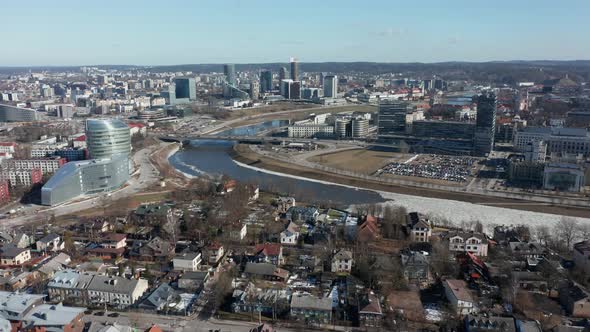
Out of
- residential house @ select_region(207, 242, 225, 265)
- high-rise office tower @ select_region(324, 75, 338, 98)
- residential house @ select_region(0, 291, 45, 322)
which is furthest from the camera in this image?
high-rise office tower @ select_region(324, 75, 338, 98)

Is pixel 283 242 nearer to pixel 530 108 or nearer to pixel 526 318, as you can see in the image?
pixel 526 318

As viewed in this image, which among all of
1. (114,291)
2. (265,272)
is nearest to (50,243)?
(114,291)

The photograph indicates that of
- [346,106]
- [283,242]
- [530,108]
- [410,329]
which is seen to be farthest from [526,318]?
[346,106]

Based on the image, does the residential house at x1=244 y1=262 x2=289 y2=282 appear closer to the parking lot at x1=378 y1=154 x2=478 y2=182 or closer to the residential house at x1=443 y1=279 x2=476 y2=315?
the residential house at x1=443 y1=279 x2=476 y2=315

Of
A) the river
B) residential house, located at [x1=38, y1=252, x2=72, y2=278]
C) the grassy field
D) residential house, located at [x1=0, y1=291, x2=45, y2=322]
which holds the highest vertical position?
residential house, located at [x1=0, y1=291, x2=45, y2=322]

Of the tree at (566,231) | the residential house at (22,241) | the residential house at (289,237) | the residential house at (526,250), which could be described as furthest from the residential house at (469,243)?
the residential house at (22,241)

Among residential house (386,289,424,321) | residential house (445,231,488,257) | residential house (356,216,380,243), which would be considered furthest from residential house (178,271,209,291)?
residential house (445,231,488,257)

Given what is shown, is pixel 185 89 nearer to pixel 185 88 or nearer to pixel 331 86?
pixel 185 88
